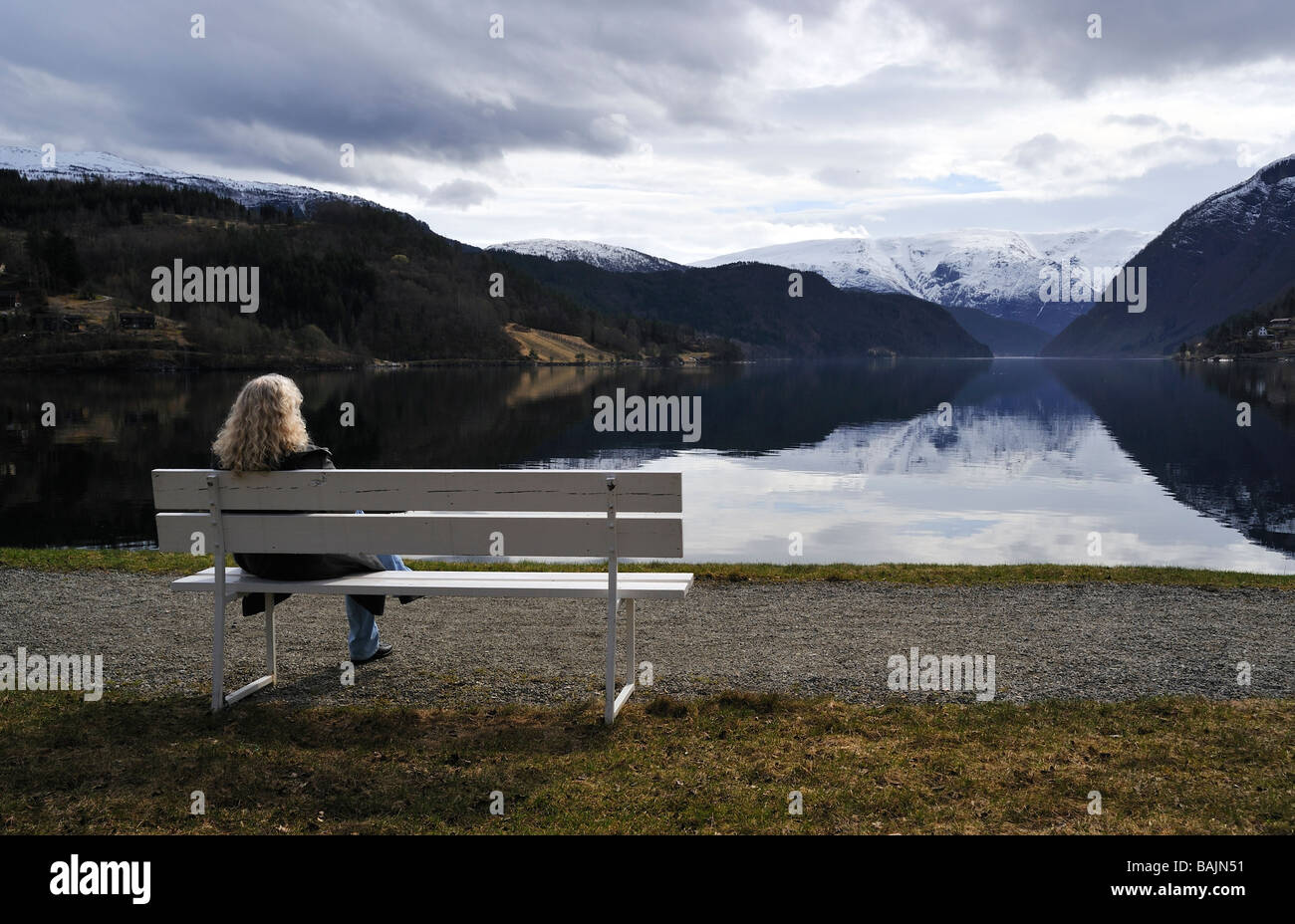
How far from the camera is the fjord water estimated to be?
26703mm

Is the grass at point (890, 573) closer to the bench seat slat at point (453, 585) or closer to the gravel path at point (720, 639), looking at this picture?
the gravel path at point (720, 639)

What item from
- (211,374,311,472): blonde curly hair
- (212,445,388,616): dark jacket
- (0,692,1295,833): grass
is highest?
(211,374,311,472): blonde curly hair

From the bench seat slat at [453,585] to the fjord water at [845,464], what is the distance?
1462 centimetres

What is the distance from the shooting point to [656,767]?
6973 millimetres

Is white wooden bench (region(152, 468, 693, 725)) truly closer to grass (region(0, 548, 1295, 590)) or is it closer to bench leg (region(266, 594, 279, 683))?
bench leg (region(266, 594, 279, 683))

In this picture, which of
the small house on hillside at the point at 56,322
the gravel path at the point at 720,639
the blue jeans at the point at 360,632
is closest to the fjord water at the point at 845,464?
the gravel path at the point at 720,639

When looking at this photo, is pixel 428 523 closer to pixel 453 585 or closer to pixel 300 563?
pixel 453 585

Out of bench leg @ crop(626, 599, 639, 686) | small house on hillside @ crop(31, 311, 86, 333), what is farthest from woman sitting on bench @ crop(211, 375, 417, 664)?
small house on hillside @ crop(31, 311, 86, 333)

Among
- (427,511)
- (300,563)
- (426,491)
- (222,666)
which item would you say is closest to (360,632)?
(300,563)

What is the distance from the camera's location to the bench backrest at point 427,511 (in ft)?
26.3

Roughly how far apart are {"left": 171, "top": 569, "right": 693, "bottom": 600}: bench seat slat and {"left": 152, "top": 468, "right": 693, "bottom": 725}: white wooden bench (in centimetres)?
1

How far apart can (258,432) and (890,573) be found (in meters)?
10.4

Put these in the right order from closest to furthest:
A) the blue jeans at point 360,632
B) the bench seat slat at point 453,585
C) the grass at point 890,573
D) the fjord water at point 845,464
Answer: the bench seat slat at point 453,585, the blue jeans at point 360,632, the grass at point 890,573, the fjord water at point 845,464

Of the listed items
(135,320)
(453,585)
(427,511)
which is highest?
(135,320)
